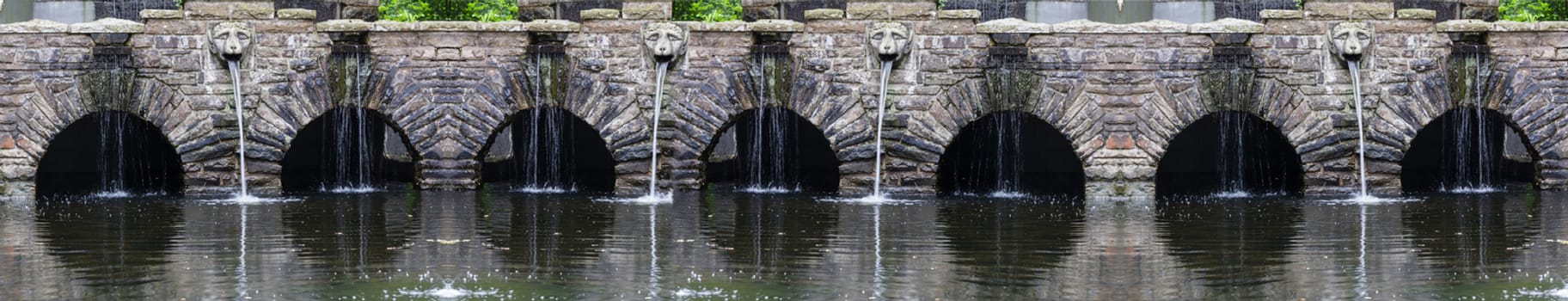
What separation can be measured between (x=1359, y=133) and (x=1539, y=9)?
6511 millimetres

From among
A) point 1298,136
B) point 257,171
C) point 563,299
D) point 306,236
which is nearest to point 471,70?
point 257,171

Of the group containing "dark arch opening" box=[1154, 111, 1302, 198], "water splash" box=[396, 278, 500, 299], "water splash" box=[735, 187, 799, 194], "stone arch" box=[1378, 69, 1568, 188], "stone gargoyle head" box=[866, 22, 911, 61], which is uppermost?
"stone gargoyle head" box=[866, 22, 911, 61]

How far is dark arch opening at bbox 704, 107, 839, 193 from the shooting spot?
38.9m

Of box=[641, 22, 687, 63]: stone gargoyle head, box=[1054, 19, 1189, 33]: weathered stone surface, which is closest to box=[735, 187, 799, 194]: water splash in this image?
box=[641, 22, 687, 63]: stone gargoyle head

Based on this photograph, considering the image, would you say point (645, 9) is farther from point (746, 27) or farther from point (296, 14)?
point (296, 14)

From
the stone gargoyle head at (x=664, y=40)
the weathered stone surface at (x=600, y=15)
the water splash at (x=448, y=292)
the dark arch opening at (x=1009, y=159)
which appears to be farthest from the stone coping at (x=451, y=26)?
the water splash at (x=448, y=292)

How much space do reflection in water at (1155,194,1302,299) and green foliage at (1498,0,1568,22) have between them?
868 cm

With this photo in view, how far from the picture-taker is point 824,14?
35.2m

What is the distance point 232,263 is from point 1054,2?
17.3 metres

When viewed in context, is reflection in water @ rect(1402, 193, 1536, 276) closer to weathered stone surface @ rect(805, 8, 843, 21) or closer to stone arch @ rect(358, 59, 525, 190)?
weathered stone surface @ rect(805, 8, 843, 21)

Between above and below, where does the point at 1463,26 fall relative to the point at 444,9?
below

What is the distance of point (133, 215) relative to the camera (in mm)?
30000

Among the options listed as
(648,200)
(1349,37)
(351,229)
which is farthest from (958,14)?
(351,229)

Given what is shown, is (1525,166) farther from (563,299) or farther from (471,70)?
(563,299)
